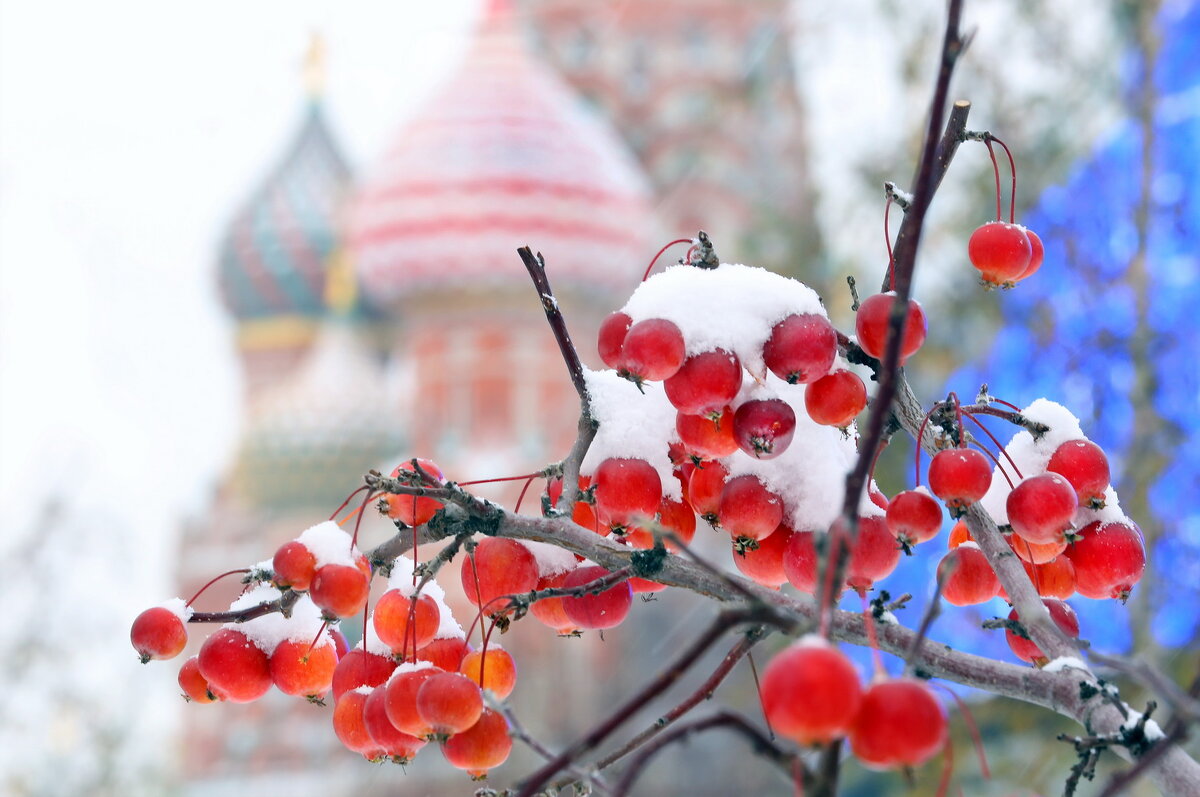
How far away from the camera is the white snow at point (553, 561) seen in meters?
0.87

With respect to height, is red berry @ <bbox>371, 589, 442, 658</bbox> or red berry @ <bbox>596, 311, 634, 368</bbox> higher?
red berry @ <bbox>596, 311, 634, 368</bbox>

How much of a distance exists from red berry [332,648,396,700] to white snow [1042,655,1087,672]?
43cm

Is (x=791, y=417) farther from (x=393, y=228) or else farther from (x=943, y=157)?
(x=393, y=228)

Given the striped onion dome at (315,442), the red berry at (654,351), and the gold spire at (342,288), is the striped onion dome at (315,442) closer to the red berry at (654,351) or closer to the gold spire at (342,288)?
the gold spire at (342,288)

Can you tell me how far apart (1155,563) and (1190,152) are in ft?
4.47

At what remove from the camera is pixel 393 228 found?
1075cm

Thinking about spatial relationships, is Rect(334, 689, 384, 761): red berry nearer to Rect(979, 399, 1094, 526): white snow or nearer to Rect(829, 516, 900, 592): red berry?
Rect(829, 516, 900, 592): red berry

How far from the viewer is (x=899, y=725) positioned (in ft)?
1.67

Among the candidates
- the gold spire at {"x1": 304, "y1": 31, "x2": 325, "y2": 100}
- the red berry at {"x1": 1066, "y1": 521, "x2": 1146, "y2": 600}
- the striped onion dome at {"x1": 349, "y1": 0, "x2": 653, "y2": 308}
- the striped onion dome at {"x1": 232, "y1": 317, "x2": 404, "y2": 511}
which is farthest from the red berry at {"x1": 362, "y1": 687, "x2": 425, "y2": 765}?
the gold spire at {"x1": 304, "y1": 31, "x2": 325, "y2": 100}

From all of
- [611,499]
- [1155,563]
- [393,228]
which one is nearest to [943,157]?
[611,499]

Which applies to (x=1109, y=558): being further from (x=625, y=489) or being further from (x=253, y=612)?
(x=253, y=612)

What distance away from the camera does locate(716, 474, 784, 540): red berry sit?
0.81 meters

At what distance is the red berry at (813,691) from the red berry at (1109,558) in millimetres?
382

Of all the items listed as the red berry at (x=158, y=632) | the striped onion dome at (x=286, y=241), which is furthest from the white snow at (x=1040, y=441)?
the striped onion dome at (x=286, y=241)
